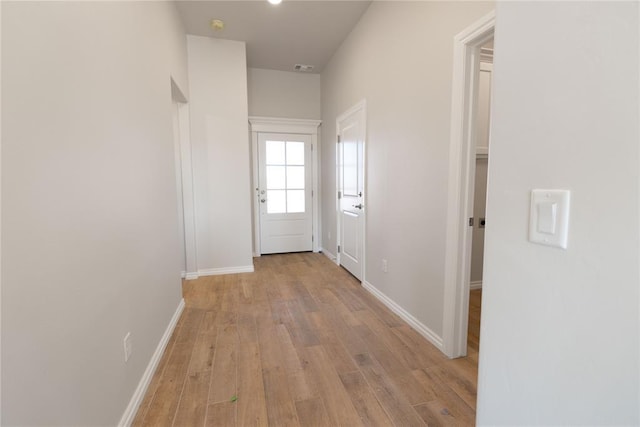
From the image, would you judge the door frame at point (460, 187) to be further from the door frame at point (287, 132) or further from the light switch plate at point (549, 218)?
the door frame at point (287, 132)

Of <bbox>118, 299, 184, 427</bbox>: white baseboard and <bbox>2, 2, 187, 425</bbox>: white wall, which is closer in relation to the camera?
<bbox>2, 2, 187, 425</bbox>: white wall

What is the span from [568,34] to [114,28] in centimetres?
178

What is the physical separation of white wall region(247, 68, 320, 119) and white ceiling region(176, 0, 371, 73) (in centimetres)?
47

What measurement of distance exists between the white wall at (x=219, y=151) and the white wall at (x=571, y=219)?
3.36 meters

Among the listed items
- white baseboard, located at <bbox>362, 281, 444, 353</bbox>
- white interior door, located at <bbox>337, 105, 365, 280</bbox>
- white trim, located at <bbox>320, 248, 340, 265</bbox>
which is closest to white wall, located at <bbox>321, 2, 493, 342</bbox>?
white baseboard, located at <bbox>362, 281, 444, 353</bbox>

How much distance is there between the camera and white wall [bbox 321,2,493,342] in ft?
6.48

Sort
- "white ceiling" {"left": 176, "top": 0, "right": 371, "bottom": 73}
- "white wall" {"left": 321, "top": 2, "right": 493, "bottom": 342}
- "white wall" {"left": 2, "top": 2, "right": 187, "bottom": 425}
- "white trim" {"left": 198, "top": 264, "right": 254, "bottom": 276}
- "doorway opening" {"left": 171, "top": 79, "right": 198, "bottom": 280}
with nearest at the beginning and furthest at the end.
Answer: "white wall" {"left": 2, "top": 2, "right": 187, "bottom": 425}
"white wall" {"left": 321, "top": 2, "right": 493, "bottom": 342}
"white ceiling" {"left": 176, "top": 0, "right": 371, "bottom": 73}
"doorway opening" {"left": 171, "top": 79, "right": 198, "bottom": 280}
"white trim" {"left": 198, "top": 264, "right": 254, "bottom": 276}

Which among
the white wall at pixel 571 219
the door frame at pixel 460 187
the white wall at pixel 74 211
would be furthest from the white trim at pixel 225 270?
the white wall at pixel 571 219

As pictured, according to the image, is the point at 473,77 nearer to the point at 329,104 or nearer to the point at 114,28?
the point at 114,28

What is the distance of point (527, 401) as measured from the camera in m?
0.60

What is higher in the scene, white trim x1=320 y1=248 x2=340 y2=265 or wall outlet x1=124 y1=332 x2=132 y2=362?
wall outlet x1=124 y1=332 x2=132 y2=362

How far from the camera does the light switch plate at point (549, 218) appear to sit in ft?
1.69

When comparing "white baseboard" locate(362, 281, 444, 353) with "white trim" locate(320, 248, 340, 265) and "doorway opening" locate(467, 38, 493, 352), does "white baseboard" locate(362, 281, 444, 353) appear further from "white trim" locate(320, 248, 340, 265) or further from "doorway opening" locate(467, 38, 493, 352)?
"white trim" locate(320, 248, 340, 265)

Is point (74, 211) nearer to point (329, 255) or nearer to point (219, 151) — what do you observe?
point (219, 151)
